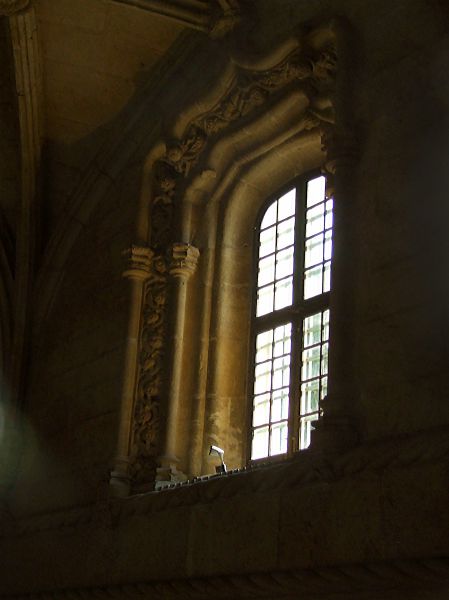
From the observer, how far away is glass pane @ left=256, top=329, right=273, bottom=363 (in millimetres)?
7766

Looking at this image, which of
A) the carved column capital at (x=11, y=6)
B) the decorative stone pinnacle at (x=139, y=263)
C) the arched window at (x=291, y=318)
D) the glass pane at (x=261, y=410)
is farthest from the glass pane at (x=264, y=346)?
the carved column capital at (x=11, y=6)

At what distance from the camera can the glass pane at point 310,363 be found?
719 cm

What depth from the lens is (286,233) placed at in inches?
312

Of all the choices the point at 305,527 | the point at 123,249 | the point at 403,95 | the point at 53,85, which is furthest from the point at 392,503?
the point at 53,85

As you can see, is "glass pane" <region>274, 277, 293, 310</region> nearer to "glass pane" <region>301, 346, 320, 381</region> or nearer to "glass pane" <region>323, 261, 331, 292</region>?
"glass pane" <region>323, 261, 331, 292</region>

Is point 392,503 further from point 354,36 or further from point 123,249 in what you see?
point 123,249

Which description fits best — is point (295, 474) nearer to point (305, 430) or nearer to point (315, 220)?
point (305, 430)

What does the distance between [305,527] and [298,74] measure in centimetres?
298

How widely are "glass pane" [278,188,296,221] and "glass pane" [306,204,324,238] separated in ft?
0.69

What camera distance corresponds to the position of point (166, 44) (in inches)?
352

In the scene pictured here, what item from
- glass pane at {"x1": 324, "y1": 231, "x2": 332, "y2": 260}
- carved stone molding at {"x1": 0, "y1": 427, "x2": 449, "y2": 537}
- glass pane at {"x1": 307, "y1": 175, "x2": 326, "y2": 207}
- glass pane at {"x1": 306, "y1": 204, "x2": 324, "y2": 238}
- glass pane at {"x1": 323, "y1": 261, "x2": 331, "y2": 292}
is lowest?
carved stone molding at {"x1": 0, "y1": 427, "x2": 449, "y2": 537}

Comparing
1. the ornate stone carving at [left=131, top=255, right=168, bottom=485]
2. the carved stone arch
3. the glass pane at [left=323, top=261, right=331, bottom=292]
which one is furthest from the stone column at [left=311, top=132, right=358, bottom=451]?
the ornate stone carving at [left=131, top=255, right=168, bottom=485]

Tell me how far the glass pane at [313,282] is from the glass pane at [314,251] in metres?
0.05

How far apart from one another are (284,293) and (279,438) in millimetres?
1035
